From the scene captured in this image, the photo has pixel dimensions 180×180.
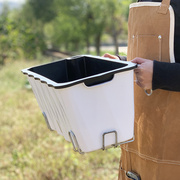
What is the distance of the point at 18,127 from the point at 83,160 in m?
1.26

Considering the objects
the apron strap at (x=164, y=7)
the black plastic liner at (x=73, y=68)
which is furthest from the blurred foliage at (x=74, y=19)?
the apron strap at (x=164, y=7)

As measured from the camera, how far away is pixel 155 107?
4.17 ft

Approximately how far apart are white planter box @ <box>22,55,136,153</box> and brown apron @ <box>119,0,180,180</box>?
184 millimetres

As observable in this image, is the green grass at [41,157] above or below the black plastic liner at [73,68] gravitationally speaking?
below

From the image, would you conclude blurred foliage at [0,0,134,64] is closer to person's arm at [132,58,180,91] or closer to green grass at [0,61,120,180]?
green grass at [0,61,120,180]

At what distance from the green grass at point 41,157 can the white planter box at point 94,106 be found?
5.00ft

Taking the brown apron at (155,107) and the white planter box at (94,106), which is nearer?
the white planter box at (94,106)

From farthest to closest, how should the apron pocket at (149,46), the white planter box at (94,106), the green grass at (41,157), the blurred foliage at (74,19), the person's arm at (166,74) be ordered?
the blurred foliage at (74,19), the green grass at (41,157), the apron pocket at (149,46), the person's arm at (166,74), the white planter box at (94,106)

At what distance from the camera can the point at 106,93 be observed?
106 cm

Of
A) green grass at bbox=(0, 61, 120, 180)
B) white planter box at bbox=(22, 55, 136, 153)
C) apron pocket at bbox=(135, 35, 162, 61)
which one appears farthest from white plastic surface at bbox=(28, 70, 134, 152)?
green grass at bbox=(0, 61, 120, 180)

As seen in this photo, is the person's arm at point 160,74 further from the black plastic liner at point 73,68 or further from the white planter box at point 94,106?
the black plastic liner at point 73,68

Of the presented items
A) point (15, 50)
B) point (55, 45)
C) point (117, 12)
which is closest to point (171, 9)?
point (15, 50)

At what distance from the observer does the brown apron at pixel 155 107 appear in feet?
3.96

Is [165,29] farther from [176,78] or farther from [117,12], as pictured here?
[117,12]
